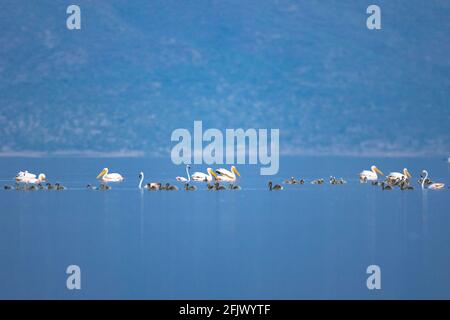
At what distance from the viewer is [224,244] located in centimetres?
2052

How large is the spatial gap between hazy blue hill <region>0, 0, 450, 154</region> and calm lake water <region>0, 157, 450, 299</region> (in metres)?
48.1

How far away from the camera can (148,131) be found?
79.4 meters

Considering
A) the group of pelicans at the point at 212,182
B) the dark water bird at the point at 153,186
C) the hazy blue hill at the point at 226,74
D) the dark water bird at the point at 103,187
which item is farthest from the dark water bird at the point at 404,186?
the hazy blue hill at the point at 226,74

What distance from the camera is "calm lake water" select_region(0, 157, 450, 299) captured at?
16830mm

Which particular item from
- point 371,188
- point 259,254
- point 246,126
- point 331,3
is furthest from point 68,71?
point 259,254

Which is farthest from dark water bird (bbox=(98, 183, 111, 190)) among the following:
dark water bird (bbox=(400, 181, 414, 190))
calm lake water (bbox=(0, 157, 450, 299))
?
dark water bird (bbox=(400, 181, 414, 190))

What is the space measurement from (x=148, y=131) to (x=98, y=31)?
12.9m

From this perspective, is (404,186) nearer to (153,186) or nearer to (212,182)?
(212,182)

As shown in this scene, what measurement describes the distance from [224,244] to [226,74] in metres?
67.1

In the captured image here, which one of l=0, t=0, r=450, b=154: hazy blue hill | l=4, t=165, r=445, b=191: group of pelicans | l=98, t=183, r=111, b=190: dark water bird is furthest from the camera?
l=0, t=0, r=450, b=154: hazy blue hill

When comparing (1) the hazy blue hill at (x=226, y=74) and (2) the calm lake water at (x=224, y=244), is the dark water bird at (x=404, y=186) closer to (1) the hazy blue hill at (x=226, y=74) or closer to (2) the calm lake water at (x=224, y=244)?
(2) the calm lake water at (x=224, y=244)

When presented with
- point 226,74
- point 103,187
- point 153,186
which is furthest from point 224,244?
point 226,74

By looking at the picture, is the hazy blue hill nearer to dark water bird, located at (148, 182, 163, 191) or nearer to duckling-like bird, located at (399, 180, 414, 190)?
duckling-like bird, located at (399, 180, 414, 190)

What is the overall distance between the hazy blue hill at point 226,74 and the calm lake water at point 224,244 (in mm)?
48078
